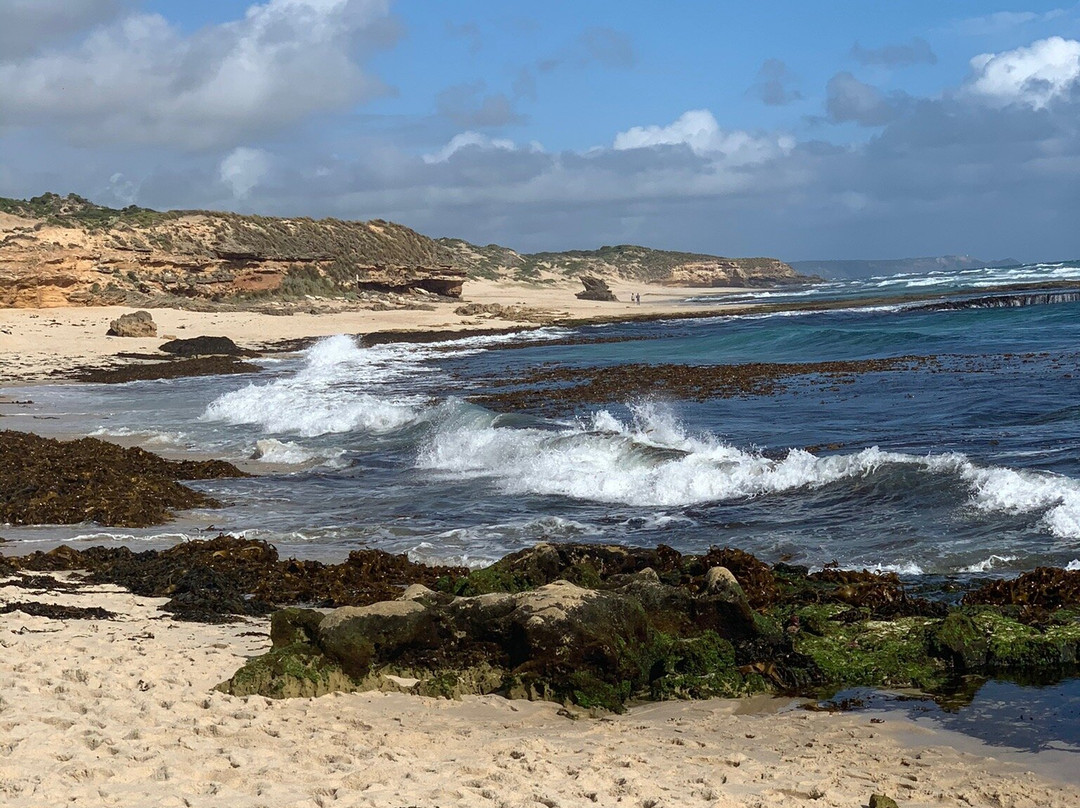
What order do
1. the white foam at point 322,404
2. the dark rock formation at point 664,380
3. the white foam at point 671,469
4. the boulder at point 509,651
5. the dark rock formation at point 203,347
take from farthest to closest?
1. the dark rock formation at point 203,347
2. the dark rock formation at point 664,380
3. the white foam at point 322,404
4. the white foam at point 671,469
5. the boulder at point 509,651

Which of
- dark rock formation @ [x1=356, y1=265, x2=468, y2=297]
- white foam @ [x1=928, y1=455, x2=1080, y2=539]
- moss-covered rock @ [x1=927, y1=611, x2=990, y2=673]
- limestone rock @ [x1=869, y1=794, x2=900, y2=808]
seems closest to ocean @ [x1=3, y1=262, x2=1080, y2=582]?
white foam @ [x1=928, y1=455, x2=1080, y2=539]

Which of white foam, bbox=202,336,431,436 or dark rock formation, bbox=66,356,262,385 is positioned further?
dark rock formation, bbox=66,356,262,385

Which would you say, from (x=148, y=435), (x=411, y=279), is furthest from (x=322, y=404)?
(x=411, y=279)

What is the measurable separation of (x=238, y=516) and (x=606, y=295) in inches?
2753

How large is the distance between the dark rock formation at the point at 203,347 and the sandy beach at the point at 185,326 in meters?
0.79

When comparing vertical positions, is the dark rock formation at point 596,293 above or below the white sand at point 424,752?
above

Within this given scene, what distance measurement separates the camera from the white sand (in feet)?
14.4

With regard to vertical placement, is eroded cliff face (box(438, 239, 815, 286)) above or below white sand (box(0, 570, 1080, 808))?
above

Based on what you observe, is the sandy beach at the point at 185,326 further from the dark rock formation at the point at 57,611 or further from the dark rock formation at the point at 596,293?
the dark rock formation at the point at 57,611

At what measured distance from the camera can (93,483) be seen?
1225cm

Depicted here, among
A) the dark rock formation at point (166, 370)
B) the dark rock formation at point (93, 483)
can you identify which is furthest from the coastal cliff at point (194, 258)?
the dark rock formation at point (93, 483)

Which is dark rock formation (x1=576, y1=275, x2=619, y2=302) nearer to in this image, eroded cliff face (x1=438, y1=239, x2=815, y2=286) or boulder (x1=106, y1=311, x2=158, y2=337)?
eroded cliff face (x1=438, y1=239, x2=815, y2=286)

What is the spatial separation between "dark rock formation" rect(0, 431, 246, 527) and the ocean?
0.42 metres

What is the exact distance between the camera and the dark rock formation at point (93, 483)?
11.3m
